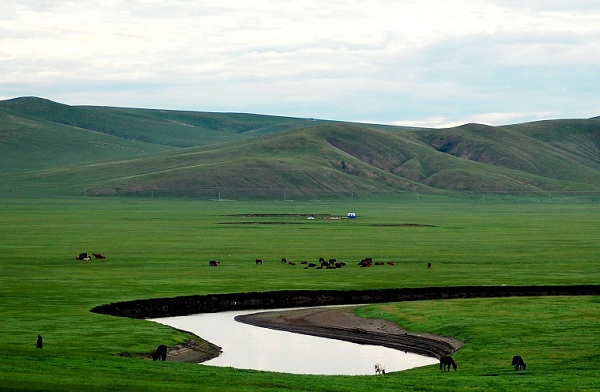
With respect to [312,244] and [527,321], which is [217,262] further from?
[527,321]

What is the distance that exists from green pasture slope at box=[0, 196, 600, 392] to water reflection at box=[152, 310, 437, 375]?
244 cm

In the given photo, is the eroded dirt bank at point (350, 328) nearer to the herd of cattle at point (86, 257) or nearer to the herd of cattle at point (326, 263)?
the herd of cattle at point (326, 263)

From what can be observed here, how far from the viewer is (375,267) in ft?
252

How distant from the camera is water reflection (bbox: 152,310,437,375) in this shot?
40.2 metres

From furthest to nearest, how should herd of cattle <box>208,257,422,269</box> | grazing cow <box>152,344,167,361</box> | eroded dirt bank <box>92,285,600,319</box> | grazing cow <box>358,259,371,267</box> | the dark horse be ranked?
1. grazing cow <box>358,259,371,267</box>
2. herd of cattle <box>208,257,422,269</box>
3. eroded dirt bank <box>92,285,600,319</box>
4. grazing cow <box>152,344,167,361</box>
5. the dark horse

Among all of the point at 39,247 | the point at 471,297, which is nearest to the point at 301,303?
the point at 471,297

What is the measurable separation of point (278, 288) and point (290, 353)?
18.5 metres

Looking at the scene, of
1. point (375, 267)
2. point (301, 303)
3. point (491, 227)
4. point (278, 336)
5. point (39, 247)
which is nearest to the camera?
point (278, 336)

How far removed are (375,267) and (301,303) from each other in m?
17.8

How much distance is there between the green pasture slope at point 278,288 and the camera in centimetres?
3020

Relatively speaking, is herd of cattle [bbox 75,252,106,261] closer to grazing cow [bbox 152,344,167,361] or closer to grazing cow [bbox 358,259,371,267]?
grazing cow [bbox 358,259,371,267]

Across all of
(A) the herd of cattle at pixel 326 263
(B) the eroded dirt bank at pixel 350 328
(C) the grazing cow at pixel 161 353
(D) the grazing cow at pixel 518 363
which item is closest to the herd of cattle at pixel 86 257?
(A) the herd of cattle at pixel 326 263

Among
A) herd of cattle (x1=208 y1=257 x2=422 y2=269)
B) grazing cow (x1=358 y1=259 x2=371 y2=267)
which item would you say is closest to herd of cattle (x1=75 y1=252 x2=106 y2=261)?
herd of cattle (x1=208 y1=257 x2=422 y2=269)

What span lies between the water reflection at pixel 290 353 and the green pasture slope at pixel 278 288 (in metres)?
2.44
